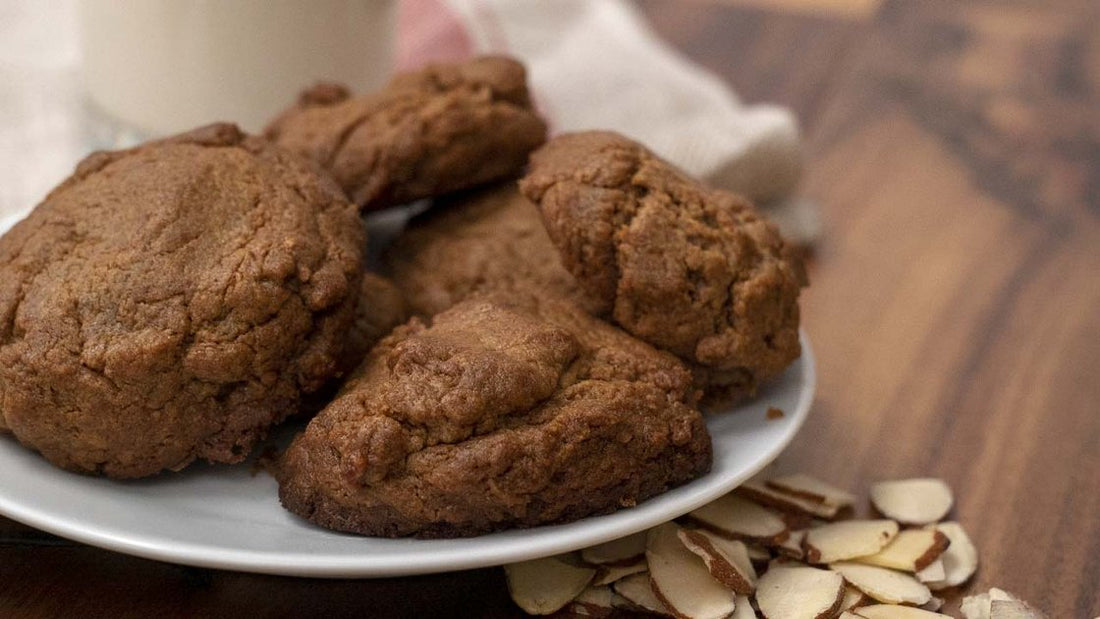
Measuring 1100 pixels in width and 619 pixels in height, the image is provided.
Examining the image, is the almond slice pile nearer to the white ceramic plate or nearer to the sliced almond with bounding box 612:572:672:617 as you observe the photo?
the sliced almond with bounding box 612:572:672:617

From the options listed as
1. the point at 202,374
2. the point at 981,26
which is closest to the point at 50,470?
the point at 202,374

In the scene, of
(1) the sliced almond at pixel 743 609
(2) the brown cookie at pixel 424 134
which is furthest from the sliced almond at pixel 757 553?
(2) the brown cookie at pixel 424 134

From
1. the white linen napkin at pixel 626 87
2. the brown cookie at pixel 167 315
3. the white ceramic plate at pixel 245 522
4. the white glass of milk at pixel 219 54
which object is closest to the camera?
the white ceramic plate at pixel 245 522

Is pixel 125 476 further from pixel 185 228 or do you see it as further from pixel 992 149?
pixel 992 149

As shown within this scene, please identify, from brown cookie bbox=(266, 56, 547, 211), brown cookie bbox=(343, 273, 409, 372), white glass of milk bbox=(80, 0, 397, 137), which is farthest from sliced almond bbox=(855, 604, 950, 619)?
white glass of milk bbox=(80, 0, 397, 137)

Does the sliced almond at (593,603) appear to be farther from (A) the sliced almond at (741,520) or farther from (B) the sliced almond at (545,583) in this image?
(A) the sliced almond at (741,520)
